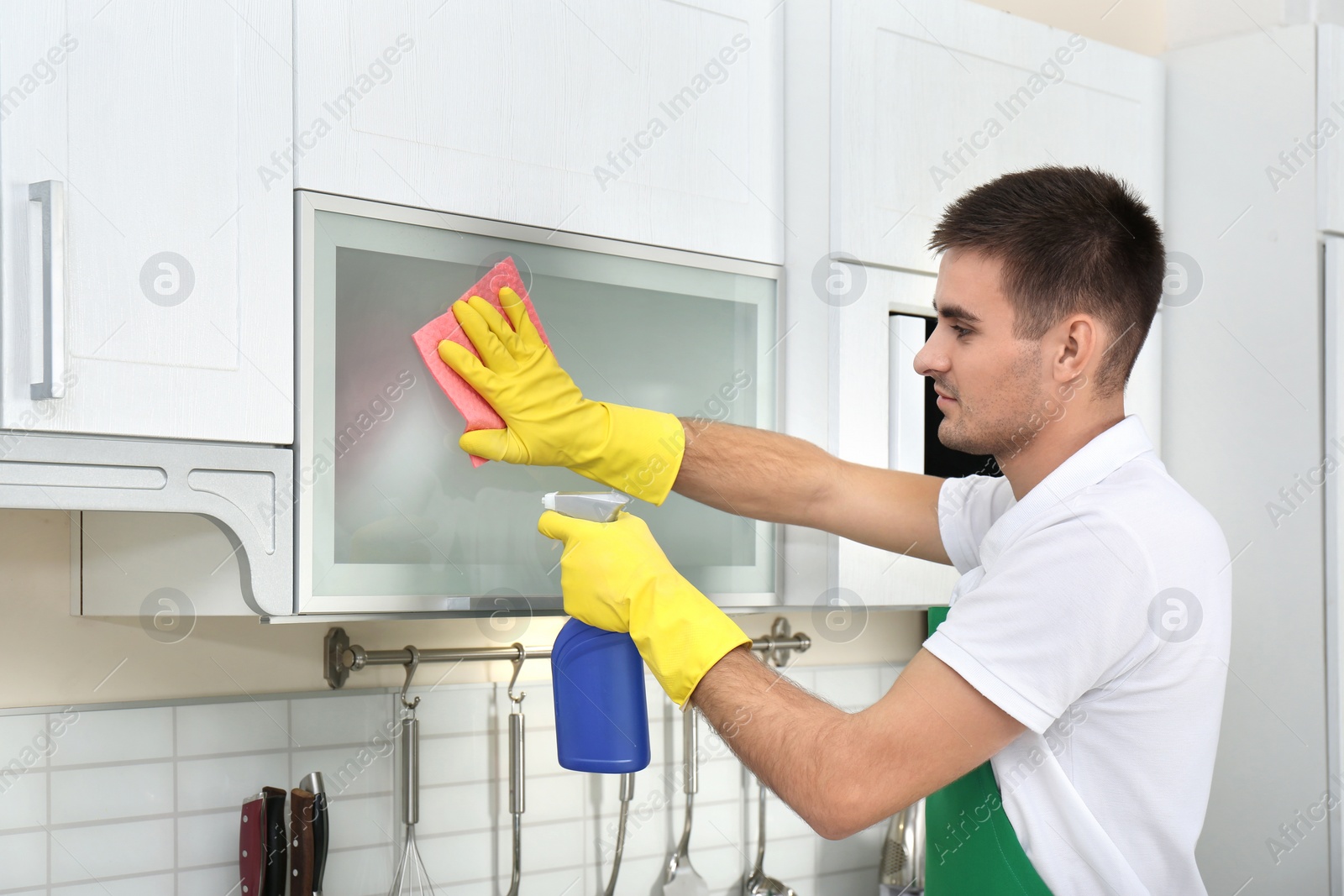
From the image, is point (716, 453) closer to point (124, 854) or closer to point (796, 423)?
point (796, 423)

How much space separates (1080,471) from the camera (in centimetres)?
121

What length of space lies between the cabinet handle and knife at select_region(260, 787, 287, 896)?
62cm

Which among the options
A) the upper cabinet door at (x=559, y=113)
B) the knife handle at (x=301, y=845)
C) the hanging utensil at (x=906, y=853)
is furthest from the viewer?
the hanging utensil at (x=906, y=853)

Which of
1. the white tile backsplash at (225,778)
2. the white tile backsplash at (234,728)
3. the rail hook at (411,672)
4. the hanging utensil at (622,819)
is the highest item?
the rail hook at (411,672)

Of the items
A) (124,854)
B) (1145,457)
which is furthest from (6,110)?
(1145,457)

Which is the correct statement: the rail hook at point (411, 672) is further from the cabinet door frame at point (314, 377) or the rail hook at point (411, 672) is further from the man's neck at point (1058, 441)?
the man's neck at point (1058, 441)

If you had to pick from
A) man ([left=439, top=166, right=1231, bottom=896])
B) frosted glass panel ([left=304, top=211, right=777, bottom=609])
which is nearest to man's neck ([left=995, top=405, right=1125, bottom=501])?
man ([left=439, top=166, right=1231, bottom=896])

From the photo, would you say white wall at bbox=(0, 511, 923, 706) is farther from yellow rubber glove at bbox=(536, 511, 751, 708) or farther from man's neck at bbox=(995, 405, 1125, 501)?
man's neck at bbox=(995, 405, 1125, 501)

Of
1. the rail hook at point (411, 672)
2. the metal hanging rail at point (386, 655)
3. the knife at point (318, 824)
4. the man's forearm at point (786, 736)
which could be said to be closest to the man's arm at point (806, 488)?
the metal hanging rail at point (386, 655)

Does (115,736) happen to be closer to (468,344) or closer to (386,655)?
(386,655)

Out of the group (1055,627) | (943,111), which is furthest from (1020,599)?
(943,111)

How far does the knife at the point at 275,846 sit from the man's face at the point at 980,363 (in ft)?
2.97

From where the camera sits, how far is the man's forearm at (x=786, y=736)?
1077mm

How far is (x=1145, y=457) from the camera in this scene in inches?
48.6
